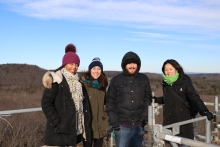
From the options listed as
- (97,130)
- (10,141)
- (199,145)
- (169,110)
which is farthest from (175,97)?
(10,141)

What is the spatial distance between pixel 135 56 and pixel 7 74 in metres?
47.4

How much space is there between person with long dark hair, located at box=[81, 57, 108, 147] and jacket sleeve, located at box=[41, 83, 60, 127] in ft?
2.09

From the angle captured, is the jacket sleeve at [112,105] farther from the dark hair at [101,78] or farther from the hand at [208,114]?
the hand at [208,114]

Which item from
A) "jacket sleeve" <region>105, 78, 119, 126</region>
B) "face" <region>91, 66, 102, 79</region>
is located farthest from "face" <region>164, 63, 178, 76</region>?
"face" <region>91, 66, 102, 79</region>

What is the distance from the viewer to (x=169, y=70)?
3.88 meters

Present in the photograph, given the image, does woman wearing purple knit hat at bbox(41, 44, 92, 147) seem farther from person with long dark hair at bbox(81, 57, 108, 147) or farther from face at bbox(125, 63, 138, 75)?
face at bbox(125, 63, 138, 75)

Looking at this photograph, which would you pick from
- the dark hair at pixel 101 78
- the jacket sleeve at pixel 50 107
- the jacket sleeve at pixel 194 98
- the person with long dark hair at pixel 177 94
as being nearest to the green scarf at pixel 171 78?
the person with long dark hair at pixel 177 94

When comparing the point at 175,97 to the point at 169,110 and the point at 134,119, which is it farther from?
the point at 134,119

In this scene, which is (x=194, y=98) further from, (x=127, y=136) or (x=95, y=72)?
(x=95, y=72)

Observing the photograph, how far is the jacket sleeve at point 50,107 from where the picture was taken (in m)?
3.03

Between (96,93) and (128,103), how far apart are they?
434 mm

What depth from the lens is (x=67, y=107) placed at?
3.13 m

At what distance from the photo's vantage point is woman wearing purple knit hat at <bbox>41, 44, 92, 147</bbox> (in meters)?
3.04

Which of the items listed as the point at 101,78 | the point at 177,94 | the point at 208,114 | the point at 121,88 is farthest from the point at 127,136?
the point at 208,114
